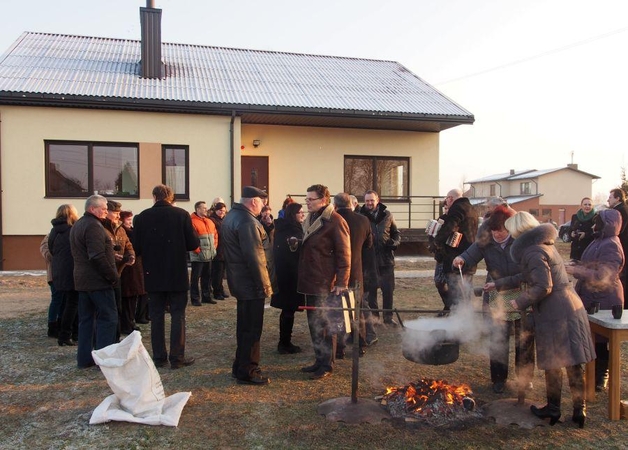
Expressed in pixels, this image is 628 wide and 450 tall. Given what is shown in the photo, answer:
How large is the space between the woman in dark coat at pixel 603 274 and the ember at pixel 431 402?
1.45m

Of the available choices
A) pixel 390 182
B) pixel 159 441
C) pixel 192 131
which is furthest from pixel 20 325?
pixel 390 182

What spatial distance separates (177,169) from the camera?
1321cm

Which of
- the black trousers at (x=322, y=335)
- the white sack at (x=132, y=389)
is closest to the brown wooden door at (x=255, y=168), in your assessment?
the black trousers at (x=322, y=335)

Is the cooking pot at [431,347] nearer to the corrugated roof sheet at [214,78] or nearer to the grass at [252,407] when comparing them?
the grass at [252,407]

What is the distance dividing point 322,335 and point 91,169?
9.69 meters

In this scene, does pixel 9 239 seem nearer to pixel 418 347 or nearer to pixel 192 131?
pixel 192 131

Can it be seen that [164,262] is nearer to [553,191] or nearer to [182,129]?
[182,129]

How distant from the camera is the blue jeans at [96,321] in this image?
525cm

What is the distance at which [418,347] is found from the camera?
4.30 meters

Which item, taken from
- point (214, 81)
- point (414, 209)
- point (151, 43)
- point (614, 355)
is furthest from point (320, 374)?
point (151, 43)

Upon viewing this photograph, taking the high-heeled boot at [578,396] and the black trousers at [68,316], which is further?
the black trousers at [68,316]

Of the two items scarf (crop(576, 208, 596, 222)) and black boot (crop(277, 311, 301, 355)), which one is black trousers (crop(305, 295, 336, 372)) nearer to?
black boot (crop(277, 311, 301, 355))

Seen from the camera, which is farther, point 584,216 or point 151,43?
point 151,43

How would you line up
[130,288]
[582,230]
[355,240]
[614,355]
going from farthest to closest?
1. [582,230]
2. [130,288]
3. [355,240]
4. [614,355]
